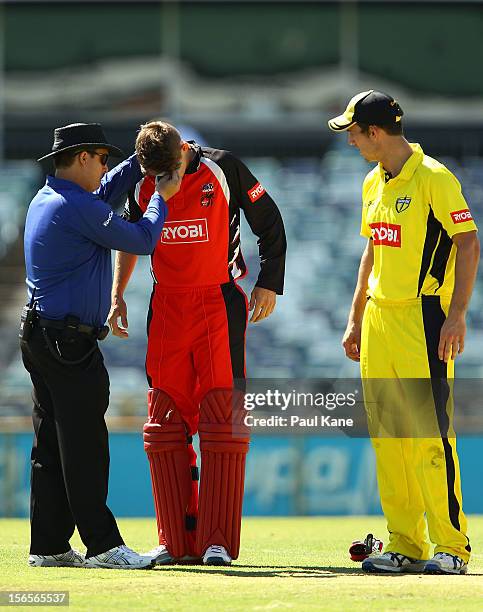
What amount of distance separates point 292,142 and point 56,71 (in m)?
3.06

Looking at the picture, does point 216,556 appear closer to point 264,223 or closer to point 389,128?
point 264,223

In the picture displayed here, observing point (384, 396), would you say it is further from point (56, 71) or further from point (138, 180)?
point (56, 71)

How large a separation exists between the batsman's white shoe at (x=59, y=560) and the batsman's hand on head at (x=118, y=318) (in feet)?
3.15

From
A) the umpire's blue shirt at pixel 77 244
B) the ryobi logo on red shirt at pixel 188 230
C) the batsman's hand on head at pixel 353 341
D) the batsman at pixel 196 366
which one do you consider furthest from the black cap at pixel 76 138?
the batsman's hand on head at pixel 353 341

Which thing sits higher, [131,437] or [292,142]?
[292,142]

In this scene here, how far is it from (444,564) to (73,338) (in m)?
1.64

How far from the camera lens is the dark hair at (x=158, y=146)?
17.3 feet

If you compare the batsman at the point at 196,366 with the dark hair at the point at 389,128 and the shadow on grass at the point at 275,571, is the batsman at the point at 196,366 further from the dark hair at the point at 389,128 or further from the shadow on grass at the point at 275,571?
the dark hair at the point at 389,128

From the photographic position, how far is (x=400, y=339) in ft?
17.2

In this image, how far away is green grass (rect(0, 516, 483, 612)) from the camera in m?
4.23

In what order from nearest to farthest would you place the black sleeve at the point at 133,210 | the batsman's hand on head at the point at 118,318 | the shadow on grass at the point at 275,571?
the shadow on grass at the point at 275,571, the black sleeve at the point at 133,210, the batsman's hand on head at the point at 118,318

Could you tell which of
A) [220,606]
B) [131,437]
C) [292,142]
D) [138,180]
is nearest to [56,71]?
[292,142]

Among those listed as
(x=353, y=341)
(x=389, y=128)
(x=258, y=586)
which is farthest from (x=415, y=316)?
(x=258, y=586)

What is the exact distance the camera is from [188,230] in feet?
18.1
